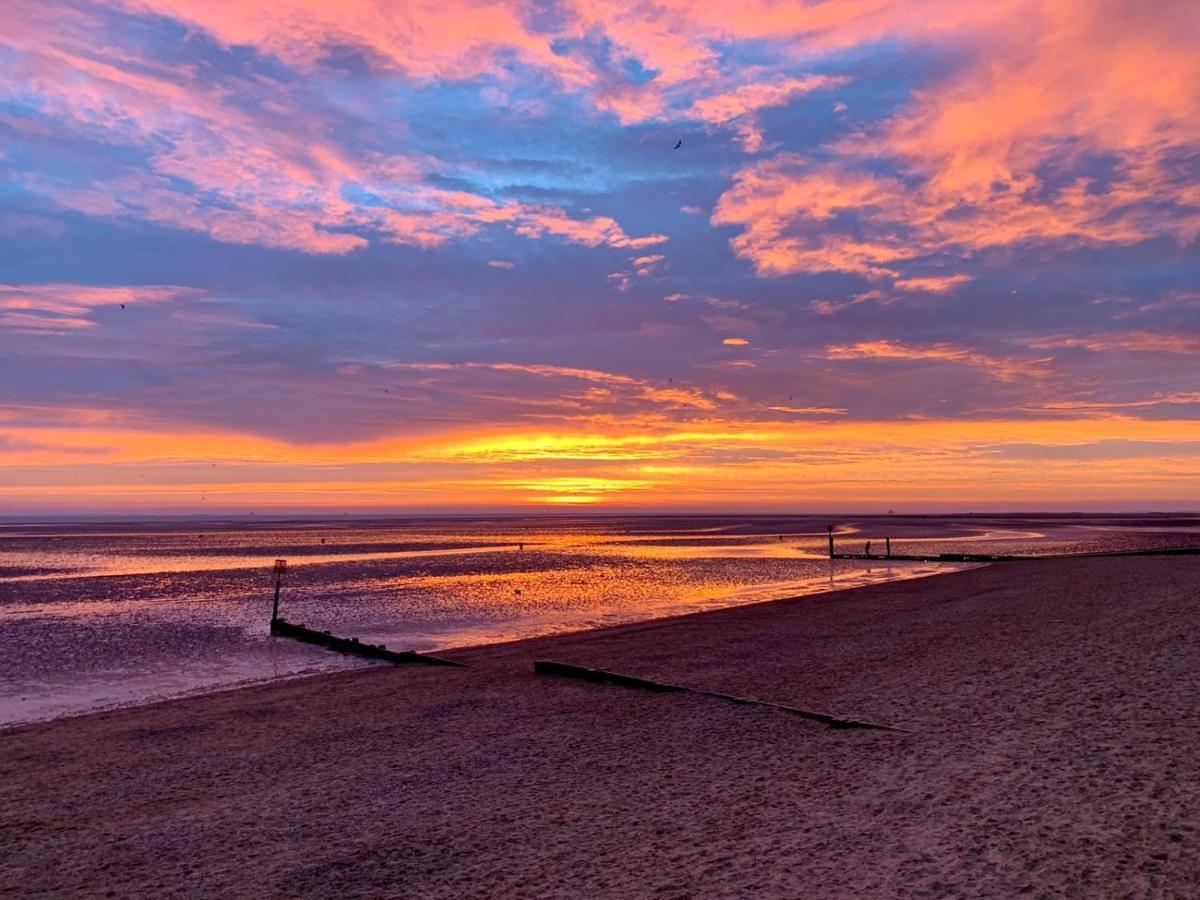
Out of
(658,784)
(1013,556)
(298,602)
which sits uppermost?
(1013,556)

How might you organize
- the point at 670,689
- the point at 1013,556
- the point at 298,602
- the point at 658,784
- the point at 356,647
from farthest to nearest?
the point at 1013,556 → the point at 298,602 → the point at 356,647 → the point at 670,689 → the point at 658,784

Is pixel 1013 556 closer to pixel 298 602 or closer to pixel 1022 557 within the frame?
pixel 1022 557

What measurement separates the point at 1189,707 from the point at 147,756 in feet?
49.1

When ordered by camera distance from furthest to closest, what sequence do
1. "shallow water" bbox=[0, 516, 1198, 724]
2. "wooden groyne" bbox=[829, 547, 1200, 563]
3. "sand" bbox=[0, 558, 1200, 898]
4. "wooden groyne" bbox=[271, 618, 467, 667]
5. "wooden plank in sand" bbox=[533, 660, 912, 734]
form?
"wooden groyne" bbox=[829, 547, 1200, 563] → "shallow water" bbox=[0, 516, 1198, 724] → "wooden groyne" bbox=[271, 618, 467, 667] → "wooden plank in sand" bbox=[533, 660, 912, 734] → "sand" bbox=[0, 558, 1200, 898]

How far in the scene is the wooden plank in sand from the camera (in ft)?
39.0

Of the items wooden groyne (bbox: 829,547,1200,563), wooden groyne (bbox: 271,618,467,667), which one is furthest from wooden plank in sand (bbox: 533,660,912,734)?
wooden groyne (bbox: 829,547,1200,563)

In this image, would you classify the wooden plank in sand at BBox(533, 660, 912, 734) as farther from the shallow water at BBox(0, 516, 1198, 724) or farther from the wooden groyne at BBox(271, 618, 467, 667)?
the shallow water at BBox(0, 516, 1198, 724)

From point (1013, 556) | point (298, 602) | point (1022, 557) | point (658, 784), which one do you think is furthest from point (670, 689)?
point (1013, 556)

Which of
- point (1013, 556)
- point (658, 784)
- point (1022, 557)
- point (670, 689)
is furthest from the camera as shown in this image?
point (1013, 556)

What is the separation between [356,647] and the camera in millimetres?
23516

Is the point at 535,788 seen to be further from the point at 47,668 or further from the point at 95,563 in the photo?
the point at 95,563

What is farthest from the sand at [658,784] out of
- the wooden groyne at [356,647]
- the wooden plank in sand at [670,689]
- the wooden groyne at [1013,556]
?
the wooden groyne at [1013,556]

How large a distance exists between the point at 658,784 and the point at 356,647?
51.1 feet

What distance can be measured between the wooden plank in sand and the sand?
0.30m
